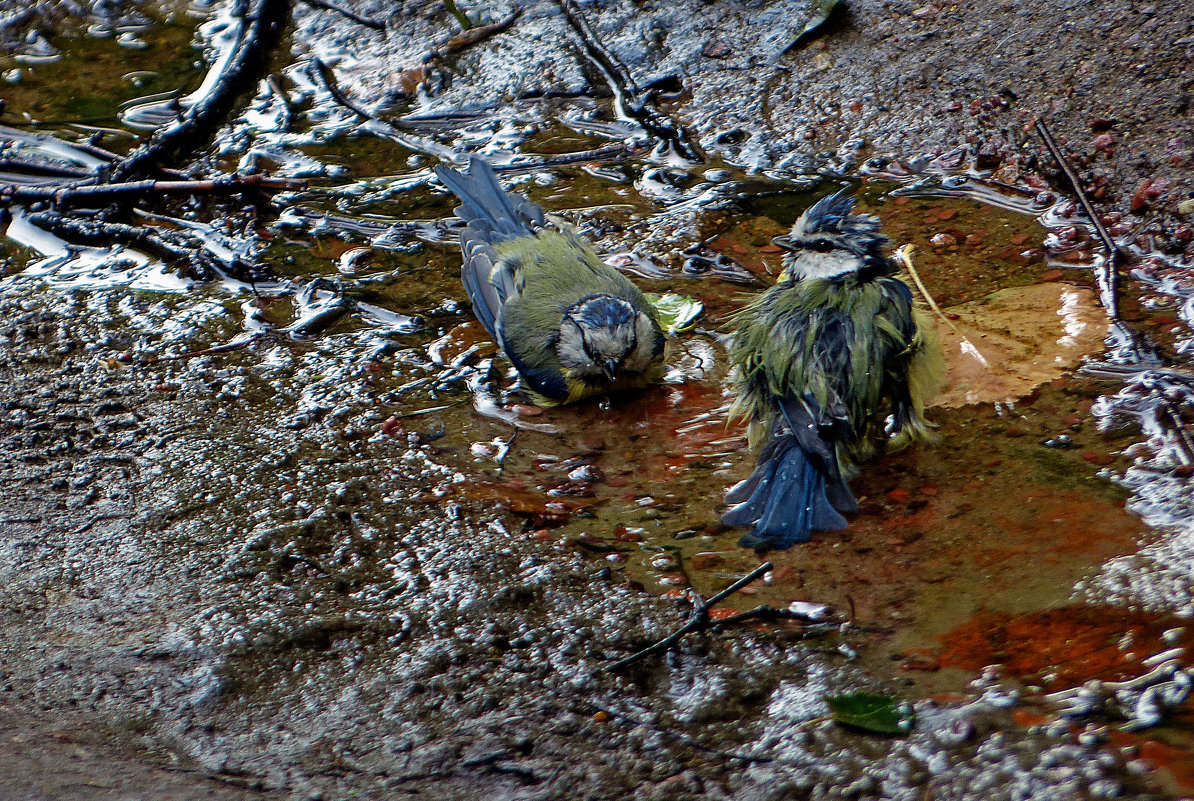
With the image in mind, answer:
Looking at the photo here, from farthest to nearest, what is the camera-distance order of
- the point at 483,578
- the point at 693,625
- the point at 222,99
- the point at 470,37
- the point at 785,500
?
the point at 470,37
the point at 222,99
the point at 785,500
the point at 483,578
the point at 693,625

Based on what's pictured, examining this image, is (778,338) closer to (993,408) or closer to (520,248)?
(993,408)

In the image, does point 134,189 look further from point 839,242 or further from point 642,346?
point 839,242

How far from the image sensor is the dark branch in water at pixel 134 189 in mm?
5160

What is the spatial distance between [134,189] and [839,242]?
157 inches

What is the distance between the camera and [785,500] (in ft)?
10.3

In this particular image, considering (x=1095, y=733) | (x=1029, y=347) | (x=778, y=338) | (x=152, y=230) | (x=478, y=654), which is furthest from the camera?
(x=152, y=230)

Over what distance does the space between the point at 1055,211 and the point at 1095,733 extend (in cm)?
337

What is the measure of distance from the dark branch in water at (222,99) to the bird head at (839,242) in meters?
4.04

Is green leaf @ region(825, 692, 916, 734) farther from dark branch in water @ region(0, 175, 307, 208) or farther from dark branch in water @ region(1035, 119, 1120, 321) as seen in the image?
dark branch in water @ region(0, 175, 307, 208)

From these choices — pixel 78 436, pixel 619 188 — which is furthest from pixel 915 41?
pixel 78 436

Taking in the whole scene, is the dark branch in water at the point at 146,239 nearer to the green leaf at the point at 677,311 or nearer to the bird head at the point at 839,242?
the green leaf at the point at 677,311

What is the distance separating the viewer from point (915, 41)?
5.80m

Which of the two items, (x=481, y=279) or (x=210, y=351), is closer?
(x=210, y=351)

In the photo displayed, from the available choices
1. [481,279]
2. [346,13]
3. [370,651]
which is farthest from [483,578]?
[346,13]
